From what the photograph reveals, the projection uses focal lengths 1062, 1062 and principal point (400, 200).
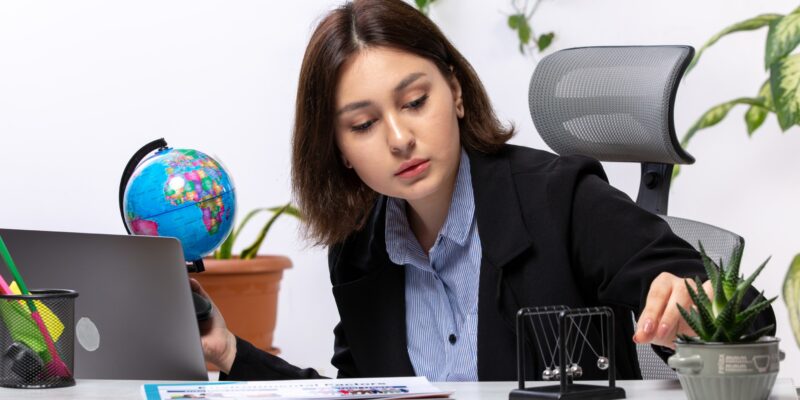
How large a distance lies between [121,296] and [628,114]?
86cm

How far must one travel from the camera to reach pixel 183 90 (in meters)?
3.18

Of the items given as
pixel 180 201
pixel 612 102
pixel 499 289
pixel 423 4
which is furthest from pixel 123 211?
pixel 423 4

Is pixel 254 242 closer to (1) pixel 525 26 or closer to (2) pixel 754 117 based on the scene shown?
(1) pixel 525 26

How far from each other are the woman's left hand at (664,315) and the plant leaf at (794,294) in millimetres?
1815

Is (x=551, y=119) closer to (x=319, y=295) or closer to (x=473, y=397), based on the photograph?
(x=473, y=397)

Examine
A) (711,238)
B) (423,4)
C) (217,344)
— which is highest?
(423,4)

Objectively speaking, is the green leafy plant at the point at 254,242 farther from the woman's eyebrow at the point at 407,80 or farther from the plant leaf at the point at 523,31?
the woman's eyebrow at the point at 407,80

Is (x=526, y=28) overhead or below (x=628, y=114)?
overhead

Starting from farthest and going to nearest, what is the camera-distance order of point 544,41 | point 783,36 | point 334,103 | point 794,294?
point 544,41, point 794,294, point 783,36, point 334,103

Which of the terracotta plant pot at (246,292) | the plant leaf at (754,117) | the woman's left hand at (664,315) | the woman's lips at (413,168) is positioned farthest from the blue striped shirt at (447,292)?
the plant leaf at (754,117)

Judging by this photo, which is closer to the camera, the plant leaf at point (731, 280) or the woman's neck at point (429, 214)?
the plant leaf at point (731, 280)

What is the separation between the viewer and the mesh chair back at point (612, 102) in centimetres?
172

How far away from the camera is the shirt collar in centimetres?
165

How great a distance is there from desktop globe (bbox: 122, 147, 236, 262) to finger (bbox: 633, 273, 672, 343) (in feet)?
2.19
